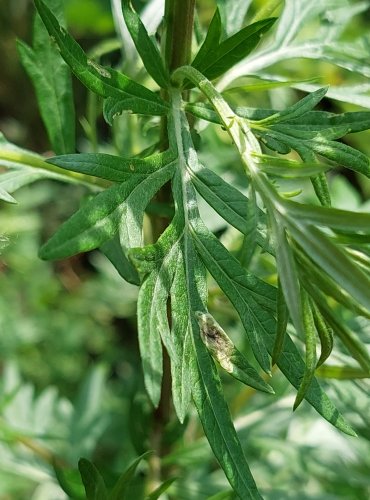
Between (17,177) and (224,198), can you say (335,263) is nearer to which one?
(224,198)

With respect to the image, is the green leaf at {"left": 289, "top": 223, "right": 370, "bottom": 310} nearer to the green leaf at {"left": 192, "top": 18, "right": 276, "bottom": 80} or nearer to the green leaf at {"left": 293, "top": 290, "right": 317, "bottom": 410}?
the green leaf at {"left": 293, "top": 290, "right": 317, "bottom": 410}

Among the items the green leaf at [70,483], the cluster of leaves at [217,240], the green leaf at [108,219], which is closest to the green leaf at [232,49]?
the cluster of leaves at [217,240]

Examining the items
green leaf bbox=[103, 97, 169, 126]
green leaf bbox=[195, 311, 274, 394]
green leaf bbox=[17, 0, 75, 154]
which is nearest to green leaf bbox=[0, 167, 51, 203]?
green leaf bbox=[17, 0, 75, 154]

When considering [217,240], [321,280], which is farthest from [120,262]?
[321,280]

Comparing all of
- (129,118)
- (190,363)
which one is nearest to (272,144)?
(190,363)

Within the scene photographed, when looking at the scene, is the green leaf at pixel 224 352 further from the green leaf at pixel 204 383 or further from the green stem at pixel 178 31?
the green stem at pixel 178 31

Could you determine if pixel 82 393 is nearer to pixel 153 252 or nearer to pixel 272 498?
pixel 272 498
